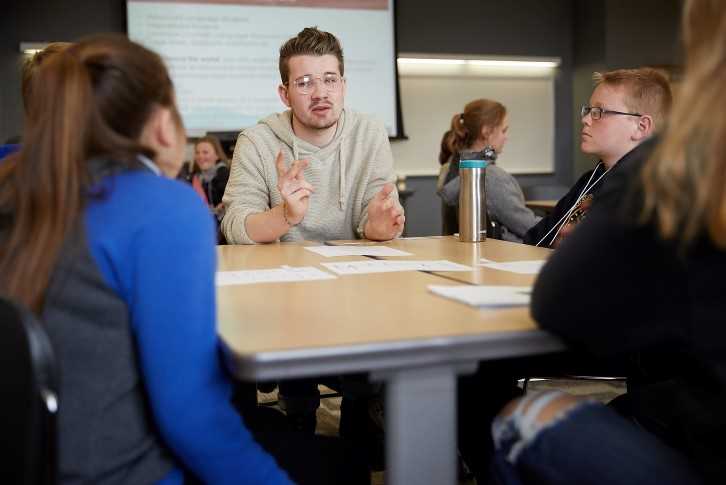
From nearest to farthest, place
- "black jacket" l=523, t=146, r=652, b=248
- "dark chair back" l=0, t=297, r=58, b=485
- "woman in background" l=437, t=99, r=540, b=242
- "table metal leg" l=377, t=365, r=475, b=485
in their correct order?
1. "dark chair back" l=0, t=297, r=58, b=485
2. "table metal leg" l=377, t=365, r=475, b=485
3. "black jacket" l=523, t=146, r=652, b=248
4. "woman in background" l=437, t=99, r=540, b=242

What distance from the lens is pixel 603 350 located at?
0.89 m

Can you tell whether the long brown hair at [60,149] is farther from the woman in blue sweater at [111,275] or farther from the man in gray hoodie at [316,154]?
the man in gray hoodie at [316,154]

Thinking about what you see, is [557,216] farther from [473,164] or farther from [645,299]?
[645,299]

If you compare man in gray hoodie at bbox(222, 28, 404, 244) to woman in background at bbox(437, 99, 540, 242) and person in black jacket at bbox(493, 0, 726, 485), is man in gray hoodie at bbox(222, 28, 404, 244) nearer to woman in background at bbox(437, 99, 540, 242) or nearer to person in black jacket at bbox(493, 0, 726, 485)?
woman in background at bbox(437, 99, 540, 242)

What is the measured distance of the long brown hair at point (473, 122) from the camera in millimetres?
3613

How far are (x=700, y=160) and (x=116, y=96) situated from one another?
69 centimetres

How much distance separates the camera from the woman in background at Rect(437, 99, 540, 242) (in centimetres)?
316

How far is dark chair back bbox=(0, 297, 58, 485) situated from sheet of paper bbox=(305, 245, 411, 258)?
112 cm

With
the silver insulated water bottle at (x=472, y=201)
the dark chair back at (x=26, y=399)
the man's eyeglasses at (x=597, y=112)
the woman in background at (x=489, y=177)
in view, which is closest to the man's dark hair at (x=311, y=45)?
the silver insulated water bottle at (x=472, y=201)

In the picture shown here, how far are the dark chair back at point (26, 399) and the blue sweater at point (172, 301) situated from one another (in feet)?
0.53

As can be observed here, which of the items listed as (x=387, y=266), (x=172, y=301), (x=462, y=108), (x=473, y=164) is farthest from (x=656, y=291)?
(x=462, y=108)

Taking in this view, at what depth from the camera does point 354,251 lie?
6.29ft

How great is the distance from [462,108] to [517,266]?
18.1 feet

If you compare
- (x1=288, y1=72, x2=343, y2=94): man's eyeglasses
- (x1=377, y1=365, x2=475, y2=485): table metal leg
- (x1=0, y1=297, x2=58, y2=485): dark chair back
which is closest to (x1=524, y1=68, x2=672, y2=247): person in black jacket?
(x1=288, y1=72, x2=343, y2=94): man's eyeglasses
